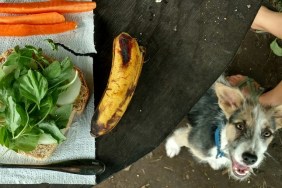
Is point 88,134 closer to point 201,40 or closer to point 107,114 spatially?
point 107,114

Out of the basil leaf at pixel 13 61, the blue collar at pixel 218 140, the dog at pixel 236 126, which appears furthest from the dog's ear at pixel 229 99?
the basil leaf at pixel 13 61

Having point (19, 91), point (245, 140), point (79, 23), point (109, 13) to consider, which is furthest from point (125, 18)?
point (245, 140)

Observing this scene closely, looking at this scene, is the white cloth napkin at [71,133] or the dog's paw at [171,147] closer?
the white cloth napkin at [71,133]

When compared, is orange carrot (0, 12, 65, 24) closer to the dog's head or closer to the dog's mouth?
the dog's head

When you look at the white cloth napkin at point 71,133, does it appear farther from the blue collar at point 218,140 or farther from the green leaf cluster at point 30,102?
the blue collar at point 218,140

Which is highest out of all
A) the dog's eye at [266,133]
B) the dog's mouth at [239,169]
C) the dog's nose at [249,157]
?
the dog's eye at [266,133]

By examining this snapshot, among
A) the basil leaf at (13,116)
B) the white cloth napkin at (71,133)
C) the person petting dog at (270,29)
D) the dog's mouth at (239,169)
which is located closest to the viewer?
the basil leaf at (13,116)

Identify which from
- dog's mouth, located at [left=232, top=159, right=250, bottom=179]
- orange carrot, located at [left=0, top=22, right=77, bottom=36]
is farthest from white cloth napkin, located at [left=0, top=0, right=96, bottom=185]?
dog's mouth, located at [left=232, top=159, right=250, bottom=179]

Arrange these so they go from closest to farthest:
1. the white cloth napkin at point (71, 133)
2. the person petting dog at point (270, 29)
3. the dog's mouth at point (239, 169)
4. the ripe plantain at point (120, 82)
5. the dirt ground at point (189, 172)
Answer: the ripe plantain at point (120, 82) < the white cloth napkin at point (71, 133) < the dog's mouth at point (239, 169) < the person petting dog at point (270, 29) < the dirt ground at point (189, 172)
